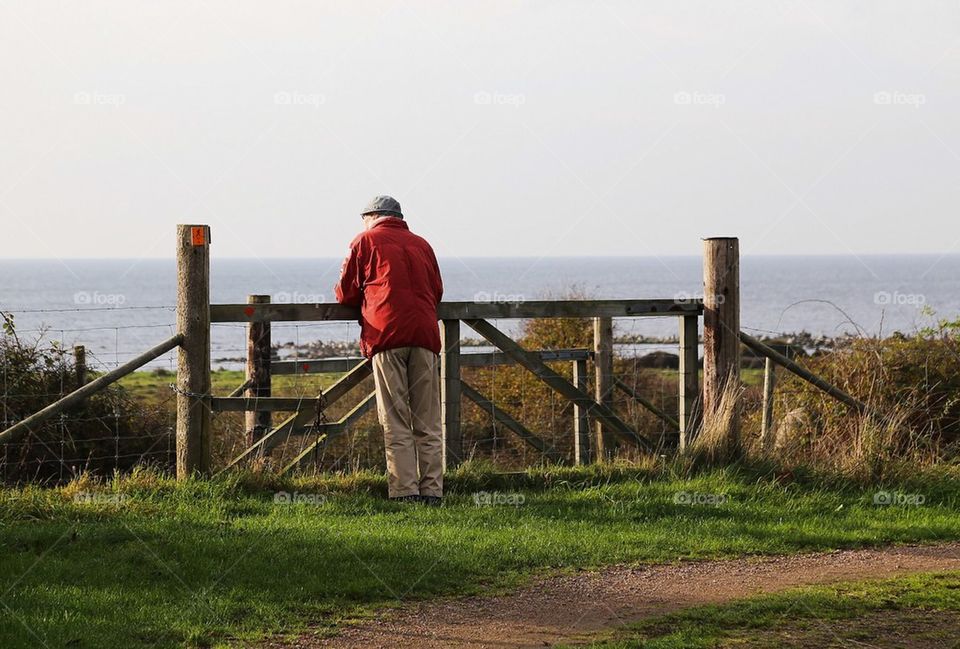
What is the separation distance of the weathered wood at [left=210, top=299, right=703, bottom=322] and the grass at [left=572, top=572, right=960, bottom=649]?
3.86 meters

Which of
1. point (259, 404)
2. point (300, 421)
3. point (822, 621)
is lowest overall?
point (822, 621)

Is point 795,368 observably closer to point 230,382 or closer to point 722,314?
point 722,314

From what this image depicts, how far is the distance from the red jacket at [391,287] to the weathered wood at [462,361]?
258 cm

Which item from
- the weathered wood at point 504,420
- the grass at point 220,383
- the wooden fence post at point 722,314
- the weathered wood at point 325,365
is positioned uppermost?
the wooden fence post at point 722,314

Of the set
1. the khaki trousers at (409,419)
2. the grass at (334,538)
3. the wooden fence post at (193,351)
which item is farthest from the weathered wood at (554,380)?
the wooden fence post at (193,351)

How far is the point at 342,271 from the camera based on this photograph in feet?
31.0

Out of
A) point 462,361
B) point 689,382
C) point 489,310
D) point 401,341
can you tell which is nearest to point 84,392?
point 401,341

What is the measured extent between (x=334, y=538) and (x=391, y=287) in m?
2.30

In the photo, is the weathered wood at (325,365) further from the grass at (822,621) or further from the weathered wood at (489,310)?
the grass at (822,621)

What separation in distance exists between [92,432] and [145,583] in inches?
284

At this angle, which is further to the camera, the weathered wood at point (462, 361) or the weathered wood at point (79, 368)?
the weathered wood at point (79, 368)

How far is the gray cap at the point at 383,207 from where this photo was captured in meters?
9.59

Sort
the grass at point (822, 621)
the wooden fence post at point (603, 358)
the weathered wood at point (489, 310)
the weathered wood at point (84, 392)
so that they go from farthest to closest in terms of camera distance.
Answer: the wooden fence post at point (603, 358) → the weathered wood at point (489, 310) → the weathered wood at point (84, 392) → the grass at point (822, 621)

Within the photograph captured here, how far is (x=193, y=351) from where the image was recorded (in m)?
9.39
